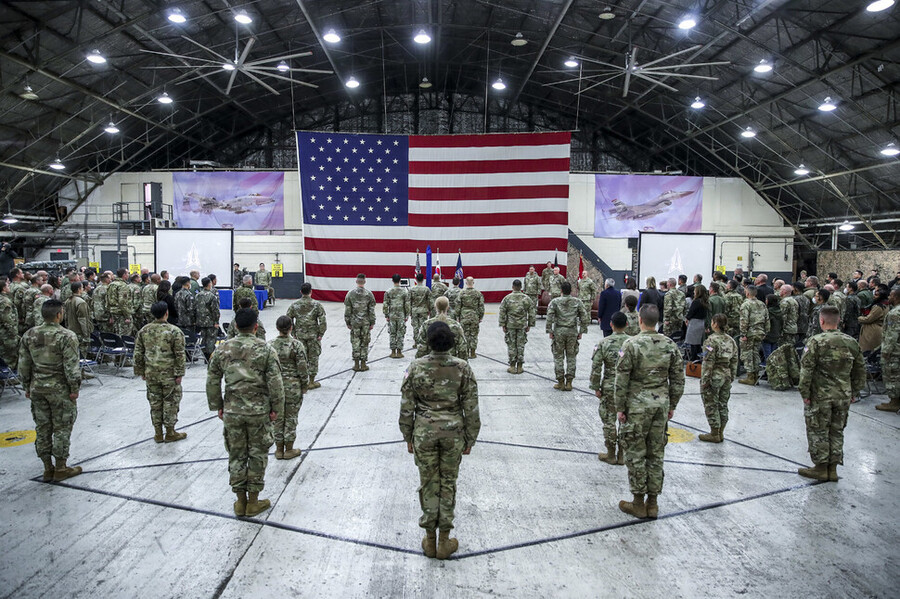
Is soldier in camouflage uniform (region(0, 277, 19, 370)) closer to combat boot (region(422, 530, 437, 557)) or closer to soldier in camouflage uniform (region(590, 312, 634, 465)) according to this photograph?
combat boot (region(422, 530, 437, 557))

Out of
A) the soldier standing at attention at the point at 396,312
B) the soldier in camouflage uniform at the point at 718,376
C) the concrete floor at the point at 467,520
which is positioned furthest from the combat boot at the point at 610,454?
the soldier standing at attention at the point at 396,312

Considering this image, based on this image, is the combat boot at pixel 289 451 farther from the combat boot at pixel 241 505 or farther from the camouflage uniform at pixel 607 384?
the camouflage uniform at pixel 607 384

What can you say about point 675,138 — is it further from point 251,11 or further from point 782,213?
point 251,11

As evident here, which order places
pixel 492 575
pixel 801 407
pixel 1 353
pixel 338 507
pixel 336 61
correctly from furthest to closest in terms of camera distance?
pixel 336 61, pixel 1 353, pixel 801 407, pixel 338 507, pixel 492 575

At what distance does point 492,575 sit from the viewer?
10.6 feet

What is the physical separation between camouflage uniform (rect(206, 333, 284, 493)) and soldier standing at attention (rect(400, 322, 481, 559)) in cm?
116

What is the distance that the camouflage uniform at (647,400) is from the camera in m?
3.88

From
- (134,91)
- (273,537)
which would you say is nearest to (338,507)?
(273,537)

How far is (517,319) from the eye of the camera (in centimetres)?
844

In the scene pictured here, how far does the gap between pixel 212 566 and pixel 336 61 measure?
20786mm

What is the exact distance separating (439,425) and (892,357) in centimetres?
681

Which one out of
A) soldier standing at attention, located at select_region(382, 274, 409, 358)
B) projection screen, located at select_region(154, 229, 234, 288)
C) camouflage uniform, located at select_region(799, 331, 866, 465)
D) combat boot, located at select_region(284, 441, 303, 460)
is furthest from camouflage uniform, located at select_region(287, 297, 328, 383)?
projection screen, located at select_region(154, 229, 234, 288)

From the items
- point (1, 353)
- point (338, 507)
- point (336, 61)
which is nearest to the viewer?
point (338, 507)

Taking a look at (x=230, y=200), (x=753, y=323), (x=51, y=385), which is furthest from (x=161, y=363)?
(x=230, y=200)
